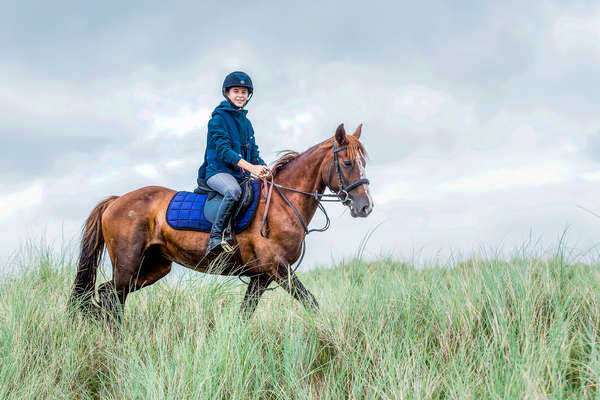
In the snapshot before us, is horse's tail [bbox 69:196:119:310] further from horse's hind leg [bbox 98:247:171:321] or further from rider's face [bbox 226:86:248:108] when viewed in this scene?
rider's face [bbox 226:86:248:108]

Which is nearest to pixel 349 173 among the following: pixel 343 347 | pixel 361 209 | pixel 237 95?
pixel 361 209

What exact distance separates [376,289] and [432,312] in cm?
49

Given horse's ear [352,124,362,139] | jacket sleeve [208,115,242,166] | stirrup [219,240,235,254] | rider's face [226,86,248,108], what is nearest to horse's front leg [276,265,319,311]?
stirrup [219,240,235,254]

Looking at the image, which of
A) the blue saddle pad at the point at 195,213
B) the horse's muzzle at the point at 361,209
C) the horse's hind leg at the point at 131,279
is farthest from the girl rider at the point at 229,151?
the horse's hind leg at the point at 131,279

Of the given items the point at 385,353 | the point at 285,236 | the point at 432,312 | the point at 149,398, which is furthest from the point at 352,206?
the point at 149,398

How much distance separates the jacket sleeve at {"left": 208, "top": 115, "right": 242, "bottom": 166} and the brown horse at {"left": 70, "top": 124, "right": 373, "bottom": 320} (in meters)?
0.51

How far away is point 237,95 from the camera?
570 cm

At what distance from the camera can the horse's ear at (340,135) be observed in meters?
5.02

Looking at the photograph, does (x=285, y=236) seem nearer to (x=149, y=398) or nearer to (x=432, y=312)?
(x=432, y=312)

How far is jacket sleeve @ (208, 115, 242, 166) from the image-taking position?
5.29 m

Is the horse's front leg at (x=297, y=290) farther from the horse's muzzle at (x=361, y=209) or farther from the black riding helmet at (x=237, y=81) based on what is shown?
the black riding helmet at (x=237, y=81)

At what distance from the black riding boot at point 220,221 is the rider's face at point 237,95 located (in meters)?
1.13

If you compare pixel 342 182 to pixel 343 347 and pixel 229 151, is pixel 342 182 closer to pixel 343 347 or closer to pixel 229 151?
pixel 229 151

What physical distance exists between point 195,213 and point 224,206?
55cm
